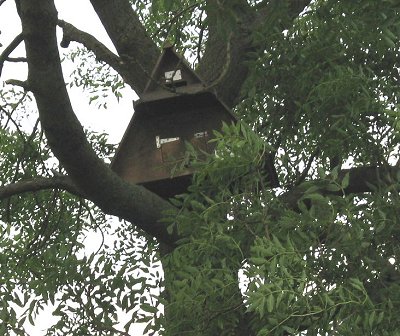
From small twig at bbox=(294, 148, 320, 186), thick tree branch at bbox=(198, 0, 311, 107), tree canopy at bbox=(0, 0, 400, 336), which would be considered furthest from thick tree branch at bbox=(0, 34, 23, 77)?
small twig at bbox=(294, 148, 320, 186)

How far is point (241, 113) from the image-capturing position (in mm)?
8805

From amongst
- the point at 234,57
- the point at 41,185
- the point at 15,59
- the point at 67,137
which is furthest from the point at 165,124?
the point at 67,137

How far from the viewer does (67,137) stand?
681cm

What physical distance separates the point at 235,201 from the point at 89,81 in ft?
22.1

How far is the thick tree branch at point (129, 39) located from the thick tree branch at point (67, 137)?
1.66m

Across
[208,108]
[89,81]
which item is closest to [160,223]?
[208,108]

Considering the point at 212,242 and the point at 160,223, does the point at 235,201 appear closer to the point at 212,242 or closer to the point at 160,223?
the point at 212,242

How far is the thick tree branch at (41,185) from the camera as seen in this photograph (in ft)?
26.2

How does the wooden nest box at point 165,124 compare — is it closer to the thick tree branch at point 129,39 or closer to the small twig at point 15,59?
the thick tree branch at point 129,39

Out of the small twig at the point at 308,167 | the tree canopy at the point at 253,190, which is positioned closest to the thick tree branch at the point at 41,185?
the tree canopy at the point at 253,190

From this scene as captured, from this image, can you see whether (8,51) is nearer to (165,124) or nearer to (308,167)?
(165,124)

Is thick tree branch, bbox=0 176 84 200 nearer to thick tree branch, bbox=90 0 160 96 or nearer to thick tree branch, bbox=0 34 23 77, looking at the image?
thick tree branch, bbox=0 34 23 77

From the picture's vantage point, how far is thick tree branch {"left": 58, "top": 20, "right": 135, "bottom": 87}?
29.6 feet

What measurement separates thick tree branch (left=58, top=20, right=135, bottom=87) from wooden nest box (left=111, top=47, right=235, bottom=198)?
31.8 inches
